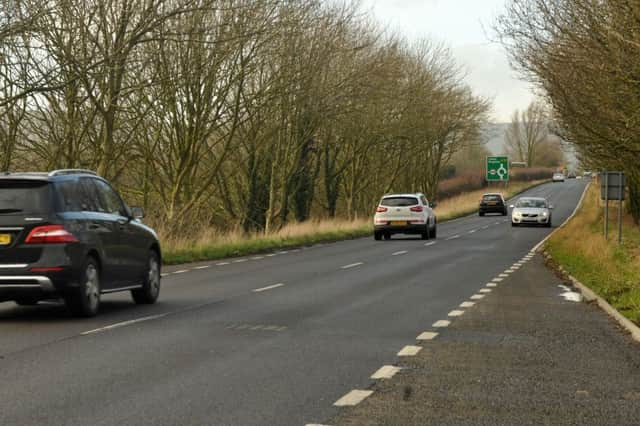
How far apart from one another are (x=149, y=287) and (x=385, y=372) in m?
6.79

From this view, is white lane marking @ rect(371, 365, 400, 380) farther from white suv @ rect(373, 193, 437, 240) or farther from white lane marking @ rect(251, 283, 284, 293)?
white suv @ rect(373, 193, 437, 240)

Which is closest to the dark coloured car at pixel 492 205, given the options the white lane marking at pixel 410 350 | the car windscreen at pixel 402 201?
the car windscreen at pixel 402 201

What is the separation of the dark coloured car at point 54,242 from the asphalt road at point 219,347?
38 cm

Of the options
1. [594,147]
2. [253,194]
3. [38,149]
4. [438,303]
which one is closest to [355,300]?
[438,303]

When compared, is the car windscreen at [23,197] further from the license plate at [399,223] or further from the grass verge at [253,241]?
the license plate at [399,223]

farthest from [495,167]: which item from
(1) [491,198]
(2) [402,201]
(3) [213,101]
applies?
(3) [213,101]

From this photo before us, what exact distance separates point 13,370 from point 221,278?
37.9 feet

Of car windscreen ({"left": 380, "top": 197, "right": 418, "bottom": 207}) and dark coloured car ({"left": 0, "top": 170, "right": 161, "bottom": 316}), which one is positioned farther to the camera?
car windscreen ({"left": 380, "top": 197, "right": 418, "bottom": 207})

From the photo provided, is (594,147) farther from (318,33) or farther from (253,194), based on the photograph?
(253,194)

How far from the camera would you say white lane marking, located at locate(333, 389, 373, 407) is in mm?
7266

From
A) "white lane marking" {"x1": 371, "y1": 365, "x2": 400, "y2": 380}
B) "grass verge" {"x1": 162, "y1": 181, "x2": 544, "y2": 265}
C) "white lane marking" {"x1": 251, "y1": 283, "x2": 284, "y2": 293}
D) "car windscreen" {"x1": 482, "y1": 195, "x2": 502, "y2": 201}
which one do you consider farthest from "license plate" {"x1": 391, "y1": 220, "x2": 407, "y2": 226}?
"car windscreen" {"x1": 482, "y1": 195, "x2": 502, "y2": 201}

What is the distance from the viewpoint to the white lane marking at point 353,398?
23.8 feet

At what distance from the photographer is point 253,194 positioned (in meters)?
45.5

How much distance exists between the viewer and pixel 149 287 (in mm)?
14930
